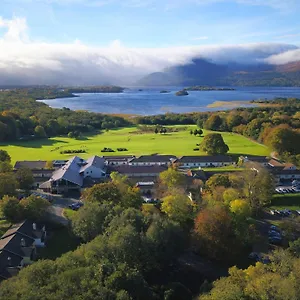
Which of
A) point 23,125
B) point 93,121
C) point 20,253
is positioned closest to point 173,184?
point 20,253

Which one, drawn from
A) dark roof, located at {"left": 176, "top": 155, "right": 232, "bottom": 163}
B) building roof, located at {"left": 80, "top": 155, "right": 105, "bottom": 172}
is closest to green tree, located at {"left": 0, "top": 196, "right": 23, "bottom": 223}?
building roof, located at {"left": 80, "top": 155, "right": 105, "bottom": 172}

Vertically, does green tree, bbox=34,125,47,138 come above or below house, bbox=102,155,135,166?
above

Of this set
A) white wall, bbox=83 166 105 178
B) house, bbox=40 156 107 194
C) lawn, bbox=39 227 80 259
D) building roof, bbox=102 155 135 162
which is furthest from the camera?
building roof, bbox=102 155 135 162

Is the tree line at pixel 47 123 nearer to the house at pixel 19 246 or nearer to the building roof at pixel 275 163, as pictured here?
the house at pixel 19 246

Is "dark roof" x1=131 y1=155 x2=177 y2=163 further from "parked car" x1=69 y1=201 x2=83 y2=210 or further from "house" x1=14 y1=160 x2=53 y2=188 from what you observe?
"parked car" x1=69 y1=201 x2=83 y2=210

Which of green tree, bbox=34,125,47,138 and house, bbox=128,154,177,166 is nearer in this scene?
house, bbox=128,154,177,166

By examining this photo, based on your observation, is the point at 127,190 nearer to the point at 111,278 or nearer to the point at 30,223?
the point at 30,223

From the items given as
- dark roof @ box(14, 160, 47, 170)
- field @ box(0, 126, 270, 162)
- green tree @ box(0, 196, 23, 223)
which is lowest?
field @ box(0, 126, 270, 162)
